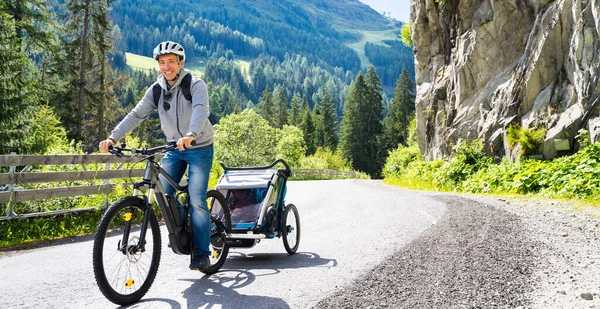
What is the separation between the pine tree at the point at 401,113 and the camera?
7552 centimetres

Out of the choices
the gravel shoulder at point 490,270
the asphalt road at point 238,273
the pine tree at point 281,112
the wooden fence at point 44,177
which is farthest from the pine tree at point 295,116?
the gravel shoulder at point 490,270

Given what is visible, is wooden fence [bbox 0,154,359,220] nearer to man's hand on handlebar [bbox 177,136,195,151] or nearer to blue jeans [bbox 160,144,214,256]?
blue jeans [bbox 160,144,214,256]

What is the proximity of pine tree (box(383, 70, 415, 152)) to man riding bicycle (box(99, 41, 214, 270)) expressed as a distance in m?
71.0

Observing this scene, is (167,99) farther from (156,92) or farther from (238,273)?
(238,273)

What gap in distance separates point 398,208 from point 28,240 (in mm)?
7864

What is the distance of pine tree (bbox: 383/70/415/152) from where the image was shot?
75.5 m

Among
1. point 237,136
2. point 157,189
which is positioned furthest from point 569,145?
point 237,136

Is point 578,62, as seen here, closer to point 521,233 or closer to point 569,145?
point 569,145

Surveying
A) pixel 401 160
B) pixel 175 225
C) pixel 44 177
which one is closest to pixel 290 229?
pixel 175 225

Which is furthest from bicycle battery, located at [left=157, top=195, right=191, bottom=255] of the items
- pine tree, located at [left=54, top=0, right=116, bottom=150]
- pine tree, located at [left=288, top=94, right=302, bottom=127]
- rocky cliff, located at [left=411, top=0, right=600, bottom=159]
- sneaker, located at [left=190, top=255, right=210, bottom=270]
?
pine tree, located at [left=288, top=94, right=302, bottom=127]

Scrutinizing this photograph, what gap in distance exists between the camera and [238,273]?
539cm

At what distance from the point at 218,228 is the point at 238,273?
605 mm

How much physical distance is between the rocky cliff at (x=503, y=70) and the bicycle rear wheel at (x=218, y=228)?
1280 cm

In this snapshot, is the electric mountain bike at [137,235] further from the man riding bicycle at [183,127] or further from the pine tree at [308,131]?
the pine tree at [308,131]
